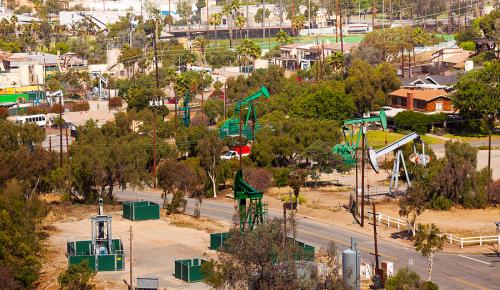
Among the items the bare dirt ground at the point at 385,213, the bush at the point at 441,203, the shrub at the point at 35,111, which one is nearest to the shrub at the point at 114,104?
the shrub at the point at 35,111

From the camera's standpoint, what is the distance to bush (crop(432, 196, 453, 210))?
225 ft

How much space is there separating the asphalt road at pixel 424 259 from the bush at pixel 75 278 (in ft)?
43.9

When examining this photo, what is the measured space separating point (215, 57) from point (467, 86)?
70332mm

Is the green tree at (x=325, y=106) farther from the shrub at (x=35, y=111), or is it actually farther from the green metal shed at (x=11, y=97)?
the green metal shed at (x=11, y=97)

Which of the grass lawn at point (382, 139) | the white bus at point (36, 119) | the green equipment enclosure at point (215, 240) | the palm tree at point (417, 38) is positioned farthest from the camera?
the palm tree at point (417, 38)

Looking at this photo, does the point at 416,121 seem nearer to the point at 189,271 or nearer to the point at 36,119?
the point at 36,119

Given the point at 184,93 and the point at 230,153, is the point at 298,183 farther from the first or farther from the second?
the point at 184,93

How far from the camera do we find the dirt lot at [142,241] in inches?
2121

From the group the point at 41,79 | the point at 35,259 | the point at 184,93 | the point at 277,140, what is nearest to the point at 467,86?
the point at 277,140

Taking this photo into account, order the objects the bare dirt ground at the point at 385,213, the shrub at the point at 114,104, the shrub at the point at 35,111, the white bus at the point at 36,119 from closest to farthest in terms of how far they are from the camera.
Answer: the bare dirt ground at the point at 385,213
the white bus at the point at 36,119
the shrub at the point at 35,111
the shrub at the point at 114,104

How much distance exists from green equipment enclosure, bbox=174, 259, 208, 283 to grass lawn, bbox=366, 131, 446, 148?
135 ft

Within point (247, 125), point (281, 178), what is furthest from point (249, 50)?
point (281, 178)

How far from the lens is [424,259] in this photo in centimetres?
5659

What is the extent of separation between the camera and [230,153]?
8688 cm
